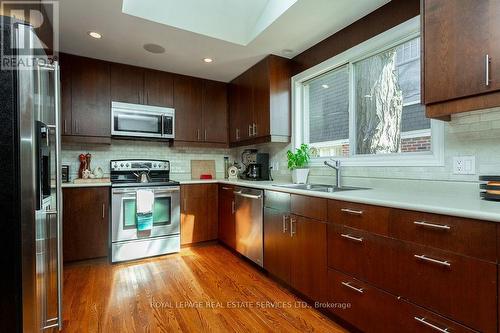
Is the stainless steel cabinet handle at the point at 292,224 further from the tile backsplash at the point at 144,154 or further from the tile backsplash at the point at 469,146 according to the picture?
the tile backsplash at the point at 144,154

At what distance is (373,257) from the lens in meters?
1.44

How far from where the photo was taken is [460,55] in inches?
51.3

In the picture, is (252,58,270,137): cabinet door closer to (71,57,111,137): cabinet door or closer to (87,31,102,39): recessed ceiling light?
(87,31,102,39): recessed ceiling light

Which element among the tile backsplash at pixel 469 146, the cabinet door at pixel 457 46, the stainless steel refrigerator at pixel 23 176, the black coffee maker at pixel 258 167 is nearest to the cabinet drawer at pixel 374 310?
the tile backsplash at pixel 469 146

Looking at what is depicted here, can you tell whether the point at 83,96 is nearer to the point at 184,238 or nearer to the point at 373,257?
the point at 184,238

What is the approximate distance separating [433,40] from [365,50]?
0.84 meters

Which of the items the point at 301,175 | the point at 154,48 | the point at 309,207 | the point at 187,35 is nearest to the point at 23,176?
the point at 309,207

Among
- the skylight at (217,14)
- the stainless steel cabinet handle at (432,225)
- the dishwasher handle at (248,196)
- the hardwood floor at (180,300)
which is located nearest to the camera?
the stainless steel cabinet handle at (432,225)

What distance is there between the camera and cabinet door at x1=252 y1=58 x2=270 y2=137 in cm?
296

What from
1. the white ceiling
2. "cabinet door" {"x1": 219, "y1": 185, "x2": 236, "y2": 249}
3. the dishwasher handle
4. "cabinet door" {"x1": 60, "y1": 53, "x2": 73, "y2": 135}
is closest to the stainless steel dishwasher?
the dishwasher handle

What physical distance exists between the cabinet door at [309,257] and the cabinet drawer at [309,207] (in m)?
0.04

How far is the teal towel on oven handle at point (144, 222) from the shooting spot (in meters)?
2.87

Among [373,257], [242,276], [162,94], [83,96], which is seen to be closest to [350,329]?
[373,257]

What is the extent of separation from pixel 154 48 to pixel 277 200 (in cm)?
213
